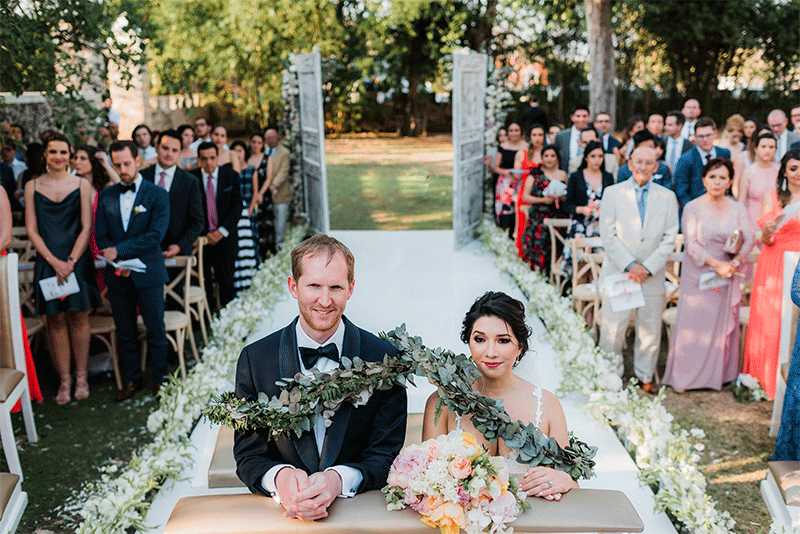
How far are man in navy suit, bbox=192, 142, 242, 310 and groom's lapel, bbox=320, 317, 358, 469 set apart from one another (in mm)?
5168

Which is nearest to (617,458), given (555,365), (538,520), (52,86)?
(555,365)

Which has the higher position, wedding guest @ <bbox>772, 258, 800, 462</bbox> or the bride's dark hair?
the bride's dark hair

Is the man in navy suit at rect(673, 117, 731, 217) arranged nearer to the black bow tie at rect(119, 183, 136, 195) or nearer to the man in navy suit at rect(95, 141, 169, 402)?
the man in navy suit at rect(95, 141, 169, 402)

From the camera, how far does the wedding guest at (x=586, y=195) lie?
23.4 feet

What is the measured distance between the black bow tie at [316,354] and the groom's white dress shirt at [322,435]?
1 centimetres

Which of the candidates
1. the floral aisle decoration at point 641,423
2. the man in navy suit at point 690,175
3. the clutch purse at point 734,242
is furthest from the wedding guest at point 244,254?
the clutch purse at point 734,242

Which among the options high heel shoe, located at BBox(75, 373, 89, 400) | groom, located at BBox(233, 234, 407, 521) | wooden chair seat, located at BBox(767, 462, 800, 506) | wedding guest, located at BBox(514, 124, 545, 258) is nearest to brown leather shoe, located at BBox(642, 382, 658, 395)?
wooden chair seat, located at BBox(767, 462, 800, 506)

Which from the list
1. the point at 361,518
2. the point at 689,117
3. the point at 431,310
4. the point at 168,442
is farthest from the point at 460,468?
the point at 689,117

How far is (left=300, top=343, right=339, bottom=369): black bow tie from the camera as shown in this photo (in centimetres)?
241

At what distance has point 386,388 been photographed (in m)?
2.39

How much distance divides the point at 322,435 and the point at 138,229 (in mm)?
3533

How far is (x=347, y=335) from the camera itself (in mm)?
2451

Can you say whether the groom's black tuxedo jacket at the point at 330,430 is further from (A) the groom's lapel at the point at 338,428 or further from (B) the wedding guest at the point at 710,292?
(B) the wedding guest at the point at 710,292

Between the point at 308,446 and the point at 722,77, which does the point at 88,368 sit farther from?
the point at 722,77
